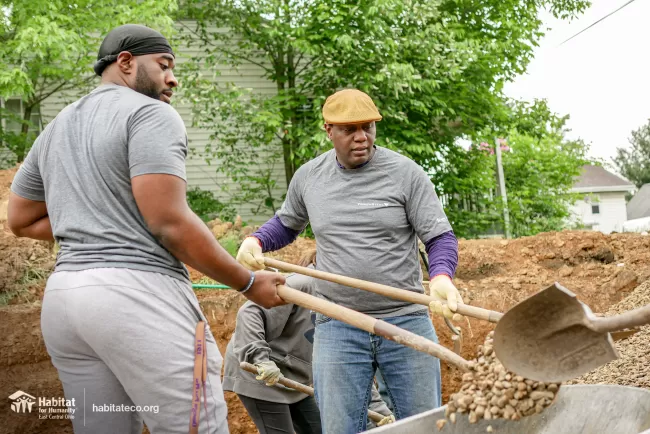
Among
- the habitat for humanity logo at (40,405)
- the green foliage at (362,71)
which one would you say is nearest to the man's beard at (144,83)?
the habitat for humanity logo at (40,405)

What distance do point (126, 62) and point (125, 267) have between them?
0.78 metres

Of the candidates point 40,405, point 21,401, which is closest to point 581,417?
point 21,401

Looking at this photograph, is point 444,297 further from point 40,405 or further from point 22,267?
point 22,267

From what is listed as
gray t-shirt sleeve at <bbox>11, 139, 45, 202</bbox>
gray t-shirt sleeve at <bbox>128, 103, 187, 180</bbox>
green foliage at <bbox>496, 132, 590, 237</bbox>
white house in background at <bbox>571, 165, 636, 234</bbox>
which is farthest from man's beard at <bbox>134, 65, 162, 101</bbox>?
white house in background at <bbox>571, 165, 636, 234</bbox>

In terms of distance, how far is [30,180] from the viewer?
9.06 ft

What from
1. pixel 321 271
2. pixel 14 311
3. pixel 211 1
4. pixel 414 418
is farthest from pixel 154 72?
pixel 211 1

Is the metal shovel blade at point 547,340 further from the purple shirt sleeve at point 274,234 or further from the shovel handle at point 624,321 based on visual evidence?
the purple shirt sleeve at point 274,234

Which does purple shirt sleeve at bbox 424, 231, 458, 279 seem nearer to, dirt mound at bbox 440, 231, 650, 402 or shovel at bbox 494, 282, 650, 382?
shovel at bbox 494, 282, 650, 382

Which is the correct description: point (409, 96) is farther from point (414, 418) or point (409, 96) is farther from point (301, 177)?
point (414, 418)

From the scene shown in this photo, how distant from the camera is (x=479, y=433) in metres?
3.28

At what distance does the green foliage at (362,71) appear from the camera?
1116cm

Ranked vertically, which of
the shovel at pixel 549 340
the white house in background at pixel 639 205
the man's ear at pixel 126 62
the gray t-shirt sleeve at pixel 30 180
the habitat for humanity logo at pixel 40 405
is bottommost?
the white house in background at pixel 639 205

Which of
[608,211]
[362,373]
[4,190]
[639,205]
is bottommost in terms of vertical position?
[639,205]

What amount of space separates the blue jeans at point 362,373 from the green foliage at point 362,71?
7.38 meters
